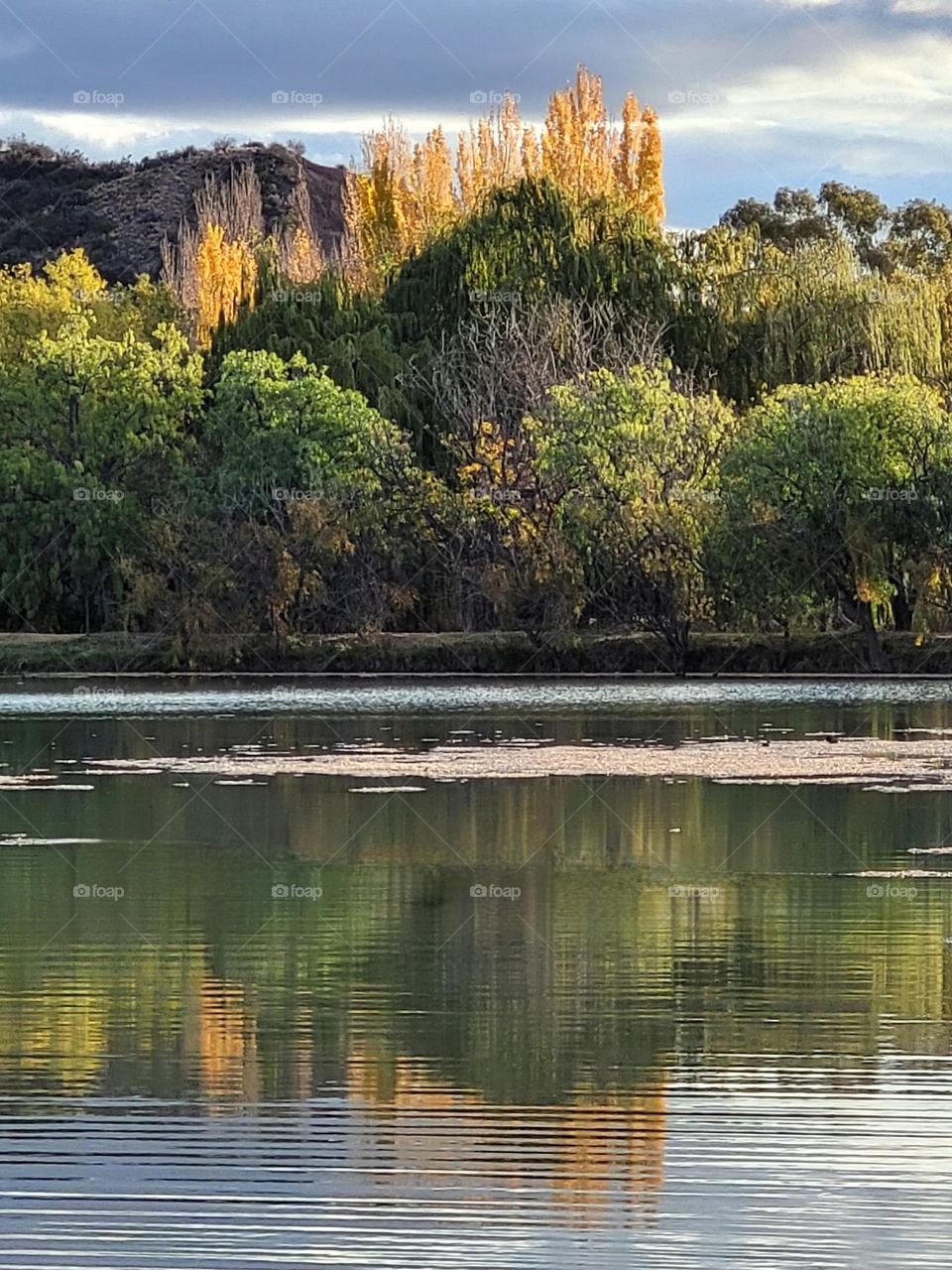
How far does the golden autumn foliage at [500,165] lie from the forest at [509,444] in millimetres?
506

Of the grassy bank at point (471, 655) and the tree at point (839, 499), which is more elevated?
the tree at point (839, 499)

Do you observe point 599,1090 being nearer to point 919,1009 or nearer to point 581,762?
point 919,1009

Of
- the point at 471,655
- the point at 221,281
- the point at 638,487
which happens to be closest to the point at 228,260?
the point at 221,281

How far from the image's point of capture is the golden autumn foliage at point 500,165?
6719 centimetres

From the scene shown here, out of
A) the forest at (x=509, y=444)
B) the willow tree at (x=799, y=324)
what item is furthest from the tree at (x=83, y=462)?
the willow tree at (x=799, y=324)

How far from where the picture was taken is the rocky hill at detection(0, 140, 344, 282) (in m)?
141

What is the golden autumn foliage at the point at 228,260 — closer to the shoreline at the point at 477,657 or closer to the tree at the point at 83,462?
the tree at the point at 83,462

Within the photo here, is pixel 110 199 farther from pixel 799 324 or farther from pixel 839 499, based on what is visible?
pixel 839 499

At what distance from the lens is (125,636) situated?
56656mm

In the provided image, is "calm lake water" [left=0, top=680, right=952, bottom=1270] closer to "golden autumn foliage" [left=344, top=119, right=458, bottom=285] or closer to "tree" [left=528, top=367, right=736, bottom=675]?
"tree" [left=528, top=367, right=736, bottom=675]

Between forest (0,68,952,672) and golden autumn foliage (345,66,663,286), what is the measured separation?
0.51m

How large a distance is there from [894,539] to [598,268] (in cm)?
1182

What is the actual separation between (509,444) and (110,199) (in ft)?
328

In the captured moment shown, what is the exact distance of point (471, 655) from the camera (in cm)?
5344
